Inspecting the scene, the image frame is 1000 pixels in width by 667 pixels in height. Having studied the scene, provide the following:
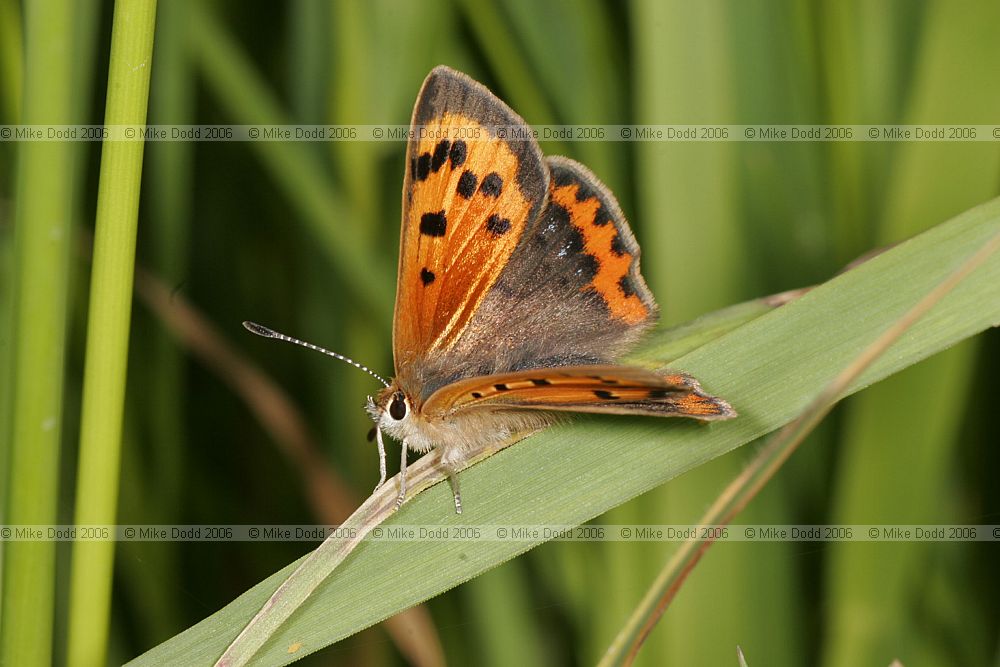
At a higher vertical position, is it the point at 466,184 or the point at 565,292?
the point at 466,184

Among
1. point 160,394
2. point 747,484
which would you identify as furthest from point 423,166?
point 160,394

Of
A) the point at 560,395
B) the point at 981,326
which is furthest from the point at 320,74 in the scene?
the point at 981,326

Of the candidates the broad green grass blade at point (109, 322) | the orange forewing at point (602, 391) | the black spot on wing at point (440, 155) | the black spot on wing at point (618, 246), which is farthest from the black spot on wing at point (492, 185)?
the broad green grass blade at point (109, 322)

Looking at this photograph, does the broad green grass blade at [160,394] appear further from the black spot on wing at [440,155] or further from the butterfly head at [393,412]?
the black spot on wing at [440,155]

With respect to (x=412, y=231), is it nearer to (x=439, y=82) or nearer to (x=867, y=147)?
(x=439, y=82)

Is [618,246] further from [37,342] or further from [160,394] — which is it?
[160,394]

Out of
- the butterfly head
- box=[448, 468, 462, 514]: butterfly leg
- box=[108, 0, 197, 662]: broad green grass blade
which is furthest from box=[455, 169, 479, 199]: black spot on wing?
box=[108, 0, 197, 662]: broad green grass blade

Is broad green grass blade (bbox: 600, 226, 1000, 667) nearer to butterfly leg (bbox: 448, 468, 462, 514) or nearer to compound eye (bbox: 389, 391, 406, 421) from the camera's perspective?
butterfly leg (bbox: 448, 468, 462, 514)

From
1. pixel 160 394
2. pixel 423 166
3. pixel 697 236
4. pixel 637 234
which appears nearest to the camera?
pixel 697 236
